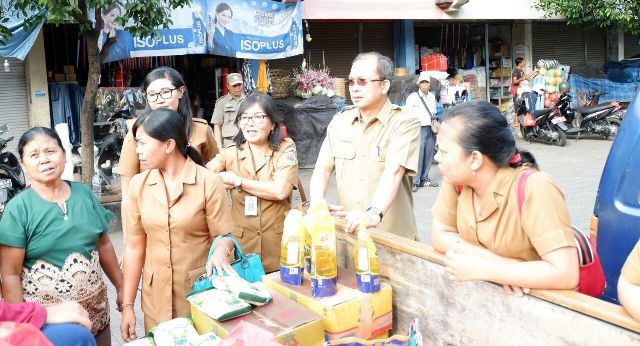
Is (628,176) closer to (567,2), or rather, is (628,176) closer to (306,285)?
(306,285)

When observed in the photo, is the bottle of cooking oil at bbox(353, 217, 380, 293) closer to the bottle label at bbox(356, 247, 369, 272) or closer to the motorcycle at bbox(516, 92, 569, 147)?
the bottle label at bbox(356, 247, 369, 272)

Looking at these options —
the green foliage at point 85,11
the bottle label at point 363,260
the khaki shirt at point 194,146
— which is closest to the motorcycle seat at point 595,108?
the green foliage at point 85,11

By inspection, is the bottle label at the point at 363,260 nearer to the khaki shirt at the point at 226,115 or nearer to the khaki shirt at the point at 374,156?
the khaki shirt at the point at 374,156

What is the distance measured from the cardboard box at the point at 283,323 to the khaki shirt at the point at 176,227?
48 centimetres

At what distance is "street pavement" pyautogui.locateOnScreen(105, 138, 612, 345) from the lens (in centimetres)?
683

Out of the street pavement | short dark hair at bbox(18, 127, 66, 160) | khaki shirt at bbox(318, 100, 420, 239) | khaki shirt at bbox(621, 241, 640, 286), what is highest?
short dark hair at bbox(18, 127, 66, 160)

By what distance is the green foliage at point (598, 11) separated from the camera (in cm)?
1458

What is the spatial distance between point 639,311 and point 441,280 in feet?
2.48

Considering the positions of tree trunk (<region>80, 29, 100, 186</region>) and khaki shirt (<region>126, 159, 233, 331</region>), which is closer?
khaki shirt (<region>126, 159, 233, 331</region>)

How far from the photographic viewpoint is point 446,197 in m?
2.41

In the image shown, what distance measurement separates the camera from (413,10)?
Result: 12555 mm

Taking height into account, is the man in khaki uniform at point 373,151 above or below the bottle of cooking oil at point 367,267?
above

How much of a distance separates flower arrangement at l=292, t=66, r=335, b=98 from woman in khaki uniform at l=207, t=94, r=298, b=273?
7.50m

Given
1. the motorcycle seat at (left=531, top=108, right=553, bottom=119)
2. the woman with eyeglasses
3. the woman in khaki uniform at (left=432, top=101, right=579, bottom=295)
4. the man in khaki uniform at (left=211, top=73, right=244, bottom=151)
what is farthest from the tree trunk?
the motorcycle seat at (left=531, top=108, right=553, bottom=119)
